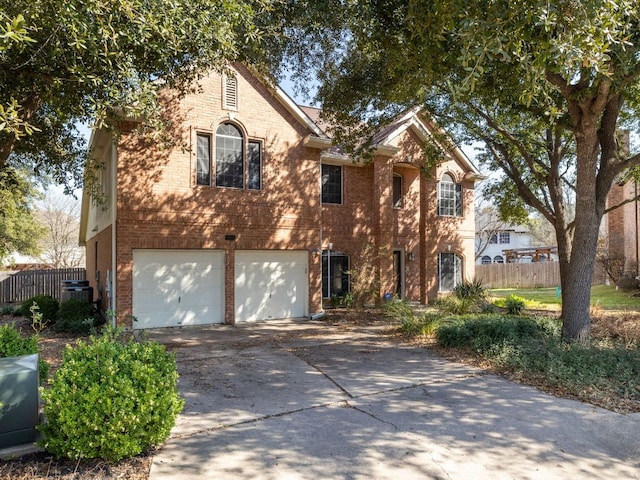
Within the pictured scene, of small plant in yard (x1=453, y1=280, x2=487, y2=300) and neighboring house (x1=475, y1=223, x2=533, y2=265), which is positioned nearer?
small plant in yard (x1=453, y1=280, x2=487, y2=300)

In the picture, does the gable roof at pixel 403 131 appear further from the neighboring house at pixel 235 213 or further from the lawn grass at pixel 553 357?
the lawn grass at pixel 553 357

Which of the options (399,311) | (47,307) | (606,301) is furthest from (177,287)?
(606,301)

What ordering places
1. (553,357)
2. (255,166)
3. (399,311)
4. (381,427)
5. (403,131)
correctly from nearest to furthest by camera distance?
(381,427)
(553,357)
(399,311)
(255,166)
(403,131)

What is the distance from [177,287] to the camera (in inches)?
461

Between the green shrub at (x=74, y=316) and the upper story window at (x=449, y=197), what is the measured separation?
1371cm

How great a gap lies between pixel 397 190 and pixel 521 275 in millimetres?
15698

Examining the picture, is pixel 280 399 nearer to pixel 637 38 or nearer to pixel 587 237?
pixel 587 237

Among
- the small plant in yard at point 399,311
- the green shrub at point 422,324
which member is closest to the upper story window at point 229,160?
the small plant in yard at point 399,311

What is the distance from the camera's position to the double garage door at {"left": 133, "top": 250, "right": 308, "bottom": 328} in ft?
37.0

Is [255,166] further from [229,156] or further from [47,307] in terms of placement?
[47,307]

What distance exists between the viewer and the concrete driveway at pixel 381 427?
153 inches

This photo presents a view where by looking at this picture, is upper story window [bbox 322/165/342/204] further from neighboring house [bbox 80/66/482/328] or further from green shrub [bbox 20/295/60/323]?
green shrub [bbox 20/295/60/323]

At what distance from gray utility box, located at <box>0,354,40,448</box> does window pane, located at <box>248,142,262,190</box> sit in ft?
30.4

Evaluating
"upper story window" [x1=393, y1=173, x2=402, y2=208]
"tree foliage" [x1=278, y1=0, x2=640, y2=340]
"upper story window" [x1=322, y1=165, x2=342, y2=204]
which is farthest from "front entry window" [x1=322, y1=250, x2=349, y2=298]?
"tree foliage" [x1=278, y1=0, x2=640, y2=340]
